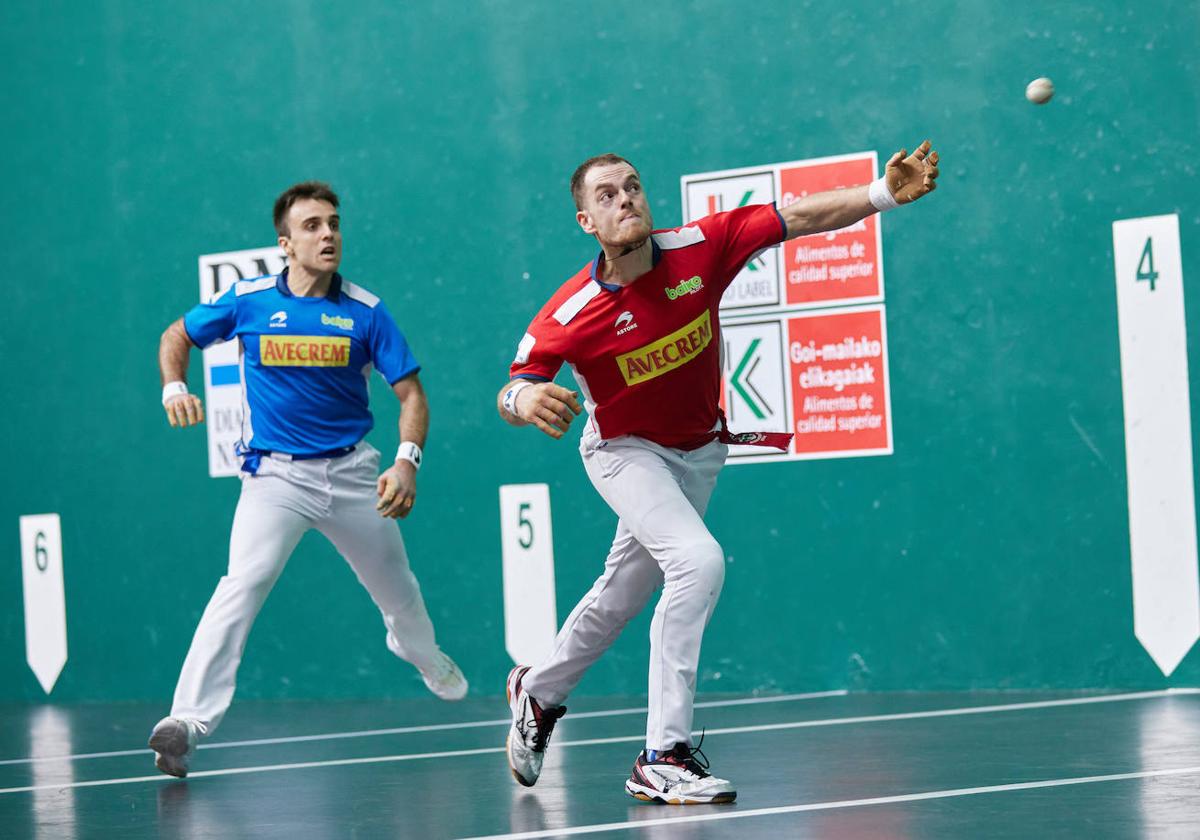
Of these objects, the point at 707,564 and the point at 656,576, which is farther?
the point at 656,576

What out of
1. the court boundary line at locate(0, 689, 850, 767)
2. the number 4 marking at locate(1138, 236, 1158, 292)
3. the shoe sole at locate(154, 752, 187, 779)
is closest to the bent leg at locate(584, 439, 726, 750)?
the shoe sole at locate(154, 752, 187, 779)

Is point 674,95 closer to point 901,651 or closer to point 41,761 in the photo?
point 901,651

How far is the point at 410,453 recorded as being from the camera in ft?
17.1

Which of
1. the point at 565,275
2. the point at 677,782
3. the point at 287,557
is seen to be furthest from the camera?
the point at 565,275

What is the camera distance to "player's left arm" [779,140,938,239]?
4168 mm

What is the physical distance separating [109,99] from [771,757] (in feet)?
16.1

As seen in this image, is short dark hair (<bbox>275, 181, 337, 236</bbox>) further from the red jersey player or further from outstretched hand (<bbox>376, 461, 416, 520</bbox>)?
the red jersey player

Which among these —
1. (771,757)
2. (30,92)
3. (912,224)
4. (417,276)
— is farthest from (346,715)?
(30,92)

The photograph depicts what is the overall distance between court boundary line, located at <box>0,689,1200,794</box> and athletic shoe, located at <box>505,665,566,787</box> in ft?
2.87

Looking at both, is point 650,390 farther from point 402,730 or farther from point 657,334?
point 402,730

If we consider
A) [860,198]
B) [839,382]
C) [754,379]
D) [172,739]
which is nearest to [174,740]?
[172,739]

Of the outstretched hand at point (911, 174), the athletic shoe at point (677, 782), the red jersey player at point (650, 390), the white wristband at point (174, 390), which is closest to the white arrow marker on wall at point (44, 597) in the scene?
the white wristband at point (174, 390)

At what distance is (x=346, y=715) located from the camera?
6.79 metres

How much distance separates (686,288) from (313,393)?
1596 millimetres
